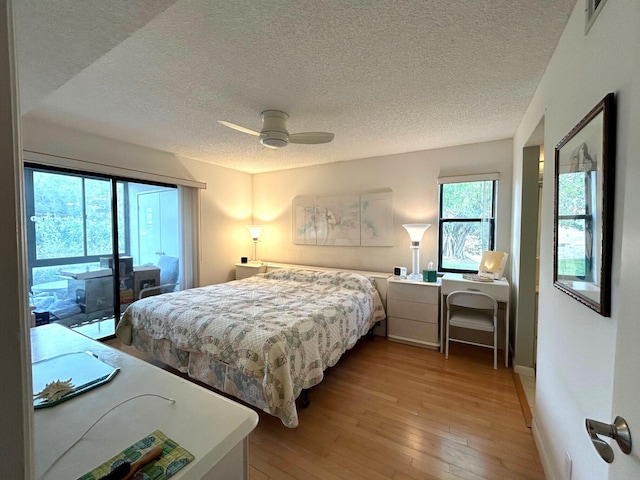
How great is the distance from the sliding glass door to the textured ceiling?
747mm

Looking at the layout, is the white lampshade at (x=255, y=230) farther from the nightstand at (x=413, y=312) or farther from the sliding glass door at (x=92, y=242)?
the nightstand at (x=413, y=312)

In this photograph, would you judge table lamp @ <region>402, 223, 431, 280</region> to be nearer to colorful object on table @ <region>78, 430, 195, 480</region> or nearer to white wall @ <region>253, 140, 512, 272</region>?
white wall @ <region>253, 140, 512, 272</region>

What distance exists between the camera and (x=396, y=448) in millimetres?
1734

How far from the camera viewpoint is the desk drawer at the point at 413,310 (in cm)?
313

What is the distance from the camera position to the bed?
6.00 ft

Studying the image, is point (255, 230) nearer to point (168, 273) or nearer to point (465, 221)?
point (168, 273)

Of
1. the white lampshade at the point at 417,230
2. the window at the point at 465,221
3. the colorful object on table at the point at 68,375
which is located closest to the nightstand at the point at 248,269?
the white lampshade at the point at 417,230

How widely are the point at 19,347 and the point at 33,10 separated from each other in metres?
1.54

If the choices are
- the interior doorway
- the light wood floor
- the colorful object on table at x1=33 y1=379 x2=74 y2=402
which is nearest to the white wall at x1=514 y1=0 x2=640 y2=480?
the light wood floor

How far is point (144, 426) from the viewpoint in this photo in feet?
2.73

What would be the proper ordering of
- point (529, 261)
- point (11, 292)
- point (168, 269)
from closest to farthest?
point (11, 292)
point (529, 261)
point (168, 269)

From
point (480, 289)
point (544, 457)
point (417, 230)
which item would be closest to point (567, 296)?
point (544, 457)

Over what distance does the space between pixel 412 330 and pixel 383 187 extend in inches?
76.1

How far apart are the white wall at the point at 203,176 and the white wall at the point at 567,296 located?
3.99 m
